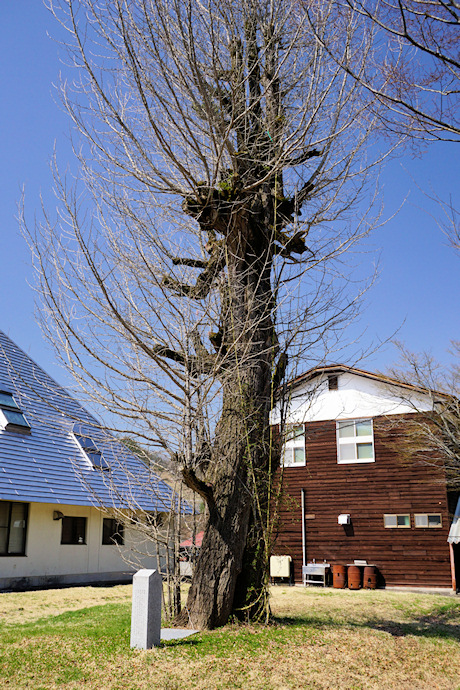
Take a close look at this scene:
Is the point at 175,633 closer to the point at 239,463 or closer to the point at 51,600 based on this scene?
the point at 239,463

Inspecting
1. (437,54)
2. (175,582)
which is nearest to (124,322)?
(175,582)

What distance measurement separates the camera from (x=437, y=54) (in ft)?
17.1

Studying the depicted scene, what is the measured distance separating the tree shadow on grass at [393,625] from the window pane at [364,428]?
10.4m

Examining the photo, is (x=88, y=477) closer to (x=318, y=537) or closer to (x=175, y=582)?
(x=318, y=537)

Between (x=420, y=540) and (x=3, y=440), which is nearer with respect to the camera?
(x=3, y=440)

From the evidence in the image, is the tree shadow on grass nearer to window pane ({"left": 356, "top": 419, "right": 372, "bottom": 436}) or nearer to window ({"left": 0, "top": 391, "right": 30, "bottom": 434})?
window pane ({"left": 356, "top": 419, "right": 372, "bottom": 436})

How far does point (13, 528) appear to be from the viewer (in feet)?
55.0

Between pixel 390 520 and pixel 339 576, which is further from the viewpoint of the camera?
pixel 390 520

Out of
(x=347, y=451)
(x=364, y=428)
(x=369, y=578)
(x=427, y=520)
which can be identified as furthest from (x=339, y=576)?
(x=364, y=428)

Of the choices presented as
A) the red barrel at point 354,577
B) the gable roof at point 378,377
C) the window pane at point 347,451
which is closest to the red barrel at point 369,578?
the red barrel at point 354,577

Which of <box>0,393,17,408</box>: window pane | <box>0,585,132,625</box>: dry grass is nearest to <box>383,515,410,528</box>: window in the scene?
<box>0,585,132,625</box>: dry grass

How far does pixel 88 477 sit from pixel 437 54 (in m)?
16.4

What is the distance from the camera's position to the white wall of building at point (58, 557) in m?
16.6

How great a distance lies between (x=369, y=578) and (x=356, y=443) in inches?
177
